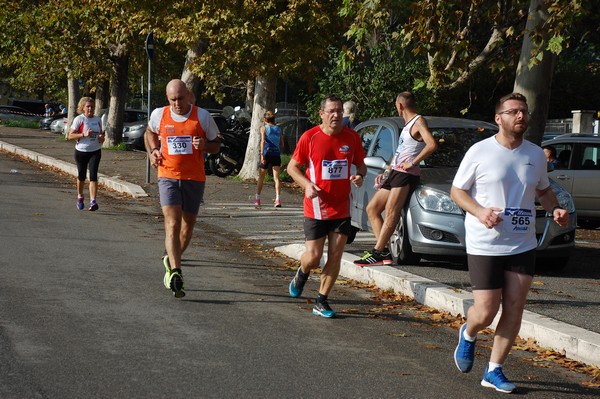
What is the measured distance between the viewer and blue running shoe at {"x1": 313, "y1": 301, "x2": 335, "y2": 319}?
8.96m

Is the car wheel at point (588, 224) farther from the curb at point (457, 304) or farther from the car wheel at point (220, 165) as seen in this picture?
the car wheel at point (220, 165)

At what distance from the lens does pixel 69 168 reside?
2728cm

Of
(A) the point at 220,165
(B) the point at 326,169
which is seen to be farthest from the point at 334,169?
(A) the point at 220,165

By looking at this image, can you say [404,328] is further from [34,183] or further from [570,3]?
[34,183]

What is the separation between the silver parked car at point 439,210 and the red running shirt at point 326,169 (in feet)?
8.55

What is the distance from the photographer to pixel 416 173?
11.5 meters

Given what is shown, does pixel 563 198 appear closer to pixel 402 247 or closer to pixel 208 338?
pixel 402 247

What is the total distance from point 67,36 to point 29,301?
91.8ft

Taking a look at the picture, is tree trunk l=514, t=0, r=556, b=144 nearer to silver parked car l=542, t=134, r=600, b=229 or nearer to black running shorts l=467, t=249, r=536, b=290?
silver parked car l=542, t=134, r=600, b=229

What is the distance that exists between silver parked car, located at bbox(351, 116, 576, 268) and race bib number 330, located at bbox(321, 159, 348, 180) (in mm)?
2614

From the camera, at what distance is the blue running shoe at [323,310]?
29.4 ft

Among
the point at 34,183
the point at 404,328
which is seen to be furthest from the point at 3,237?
the point at 34,183

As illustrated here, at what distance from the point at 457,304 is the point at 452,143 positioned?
377 cm

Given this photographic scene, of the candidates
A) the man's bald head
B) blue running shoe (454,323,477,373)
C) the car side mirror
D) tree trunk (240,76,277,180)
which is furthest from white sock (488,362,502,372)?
tree trunk (240,76,277,180)
